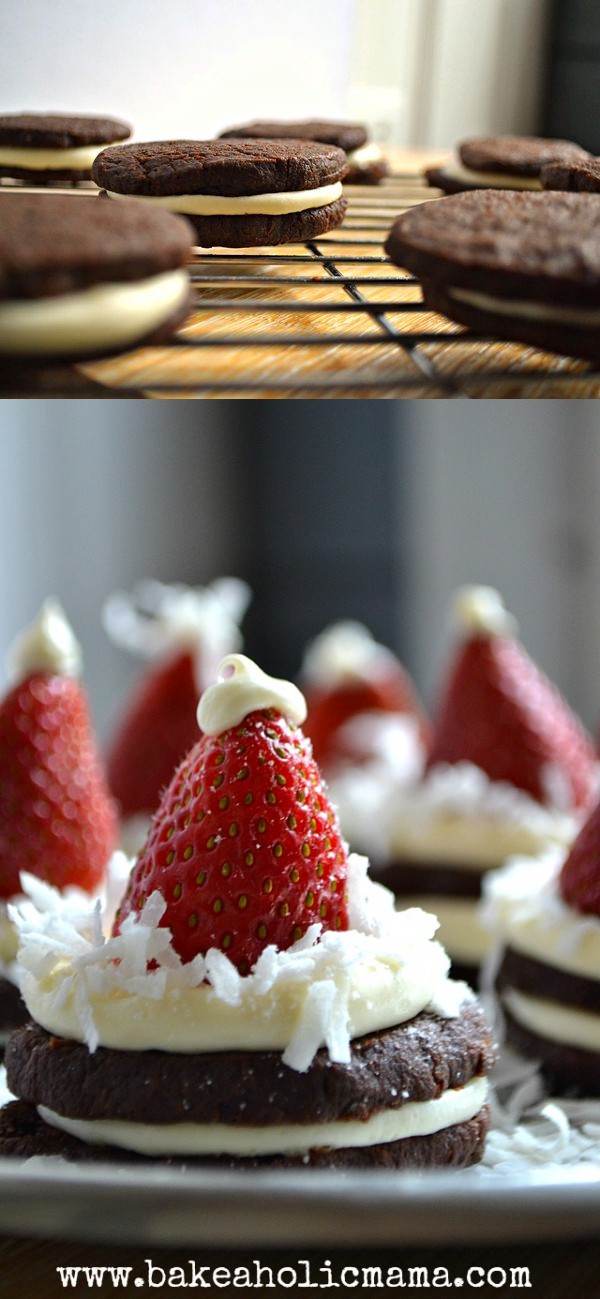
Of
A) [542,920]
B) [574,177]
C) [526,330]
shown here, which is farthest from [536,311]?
[542,920]

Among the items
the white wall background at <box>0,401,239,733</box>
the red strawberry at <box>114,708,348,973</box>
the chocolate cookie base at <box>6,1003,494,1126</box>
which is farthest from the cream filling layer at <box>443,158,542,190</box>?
the white wall background at <box>0,401,239,733</box>

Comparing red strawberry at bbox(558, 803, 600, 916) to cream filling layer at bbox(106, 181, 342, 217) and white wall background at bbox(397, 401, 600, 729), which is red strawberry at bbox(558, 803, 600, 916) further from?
white wall background at bbox(397, 401, 600, 729)

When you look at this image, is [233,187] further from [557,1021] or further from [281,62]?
[281,62]

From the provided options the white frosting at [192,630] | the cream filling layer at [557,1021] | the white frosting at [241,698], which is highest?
the white frosting at [241,698]

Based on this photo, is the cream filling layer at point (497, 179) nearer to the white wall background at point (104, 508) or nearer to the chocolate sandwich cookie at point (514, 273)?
the chocolate sandwich cookie at point (514, 273)

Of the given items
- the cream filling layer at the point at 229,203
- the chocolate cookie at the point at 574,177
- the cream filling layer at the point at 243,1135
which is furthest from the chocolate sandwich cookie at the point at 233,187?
the cream filling layer at the point at 243,1135
